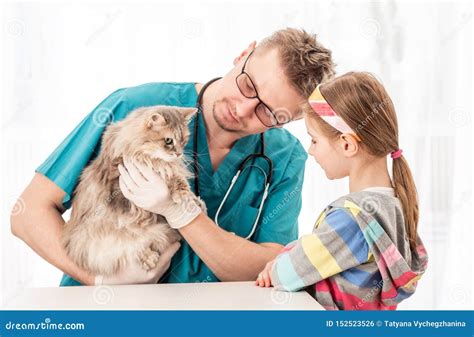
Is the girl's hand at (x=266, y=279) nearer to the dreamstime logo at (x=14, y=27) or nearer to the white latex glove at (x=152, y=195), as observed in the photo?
the white latex glove at (x=152, y=195)

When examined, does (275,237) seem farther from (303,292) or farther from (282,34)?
(282,34)

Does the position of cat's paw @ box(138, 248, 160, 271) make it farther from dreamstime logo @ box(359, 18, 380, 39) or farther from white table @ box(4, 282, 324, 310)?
dreamstime logo @ box(359, 18, 380, 39)

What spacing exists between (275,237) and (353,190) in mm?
426

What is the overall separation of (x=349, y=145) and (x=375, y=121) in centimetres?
10

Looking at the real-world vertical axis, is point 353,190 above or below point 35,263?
above

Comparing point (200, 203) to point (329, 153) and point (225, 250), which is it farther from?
point (329, 153)

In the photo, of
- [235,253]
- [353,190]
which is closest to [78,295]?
[235,253]

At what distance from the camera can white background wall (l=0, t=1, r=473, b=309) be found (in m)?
2.28

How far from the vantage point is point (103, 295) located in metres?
1.38

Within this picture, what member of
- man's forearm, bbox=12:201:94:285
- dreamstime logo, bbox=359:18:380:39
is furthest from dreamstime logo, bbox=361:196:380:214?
dreamstime logo, bbox=359:18:380:39

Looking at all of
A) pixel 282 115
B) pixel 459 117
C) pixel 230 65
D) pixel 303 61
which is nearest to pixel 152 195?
pixel 282 115

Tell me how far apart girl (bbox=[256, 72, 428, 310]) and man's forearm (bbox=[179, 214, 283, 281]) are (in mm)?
154

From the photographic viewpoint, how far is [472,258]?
Answer: 254 centimetres

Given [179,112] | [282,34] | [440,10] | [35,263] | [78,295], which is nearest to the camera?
[78,295]
